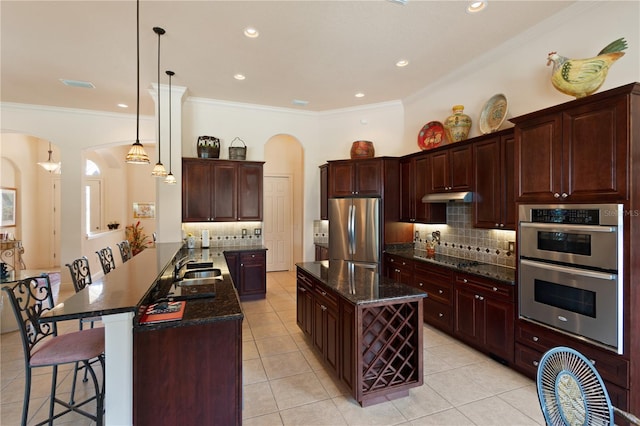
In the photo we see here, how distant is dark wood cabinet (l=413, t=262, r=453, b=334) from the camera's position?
3.66 metres

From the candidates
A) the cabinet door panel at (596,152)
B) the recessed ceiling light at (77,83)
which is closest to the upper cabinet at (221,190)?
the recessed ceiling light at (77,83)

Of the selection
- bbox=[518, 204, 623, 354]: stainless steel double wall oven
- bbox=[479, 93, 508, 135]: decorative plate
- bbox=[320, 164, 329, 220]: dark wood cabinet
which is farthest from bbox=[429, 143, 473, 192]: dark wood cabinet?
bbox=[320, 164, 329, 220]: dark wood cabinet

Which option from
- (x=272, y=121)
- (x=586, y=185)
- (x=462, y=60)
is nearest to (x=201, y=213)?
(x=272, y=121)

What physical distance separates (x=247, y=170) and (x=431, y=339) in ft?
13.0

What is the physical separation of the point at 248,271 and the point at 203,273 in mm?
1958

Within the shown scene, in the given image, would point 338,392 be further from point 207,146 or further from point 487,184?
point 207,146

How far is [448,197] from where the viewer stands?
12.7 feet

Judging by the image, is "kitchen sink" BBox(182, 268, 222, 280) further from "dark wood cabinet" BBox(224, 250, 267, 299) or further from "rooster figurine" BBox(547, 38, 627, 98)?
"rooster figurine" BBox(547, 38, 627, 98)

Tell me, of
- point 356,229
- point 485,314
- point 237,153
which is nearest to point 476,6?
point 485,314

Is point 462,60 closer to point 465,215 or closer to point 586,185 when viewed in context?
point 465,215

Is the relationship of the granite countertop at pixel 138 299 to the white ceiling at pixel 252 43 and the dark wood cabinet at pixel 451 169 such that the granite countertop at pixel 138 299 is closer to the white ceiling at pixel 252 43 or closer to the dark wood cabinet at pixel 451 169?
the white ceiling at pixel 252 43

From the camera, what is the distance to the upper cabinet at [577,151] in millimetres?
2151

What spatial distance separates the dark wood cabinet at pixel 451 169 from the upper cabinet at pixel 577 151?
842 mm

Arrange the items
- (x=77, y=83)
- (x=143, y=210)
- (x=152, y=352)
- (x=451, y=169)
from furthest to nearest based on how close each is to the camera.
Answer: (x=143, y=210)
(x=77, y=83)
(x=451, y=169)
(x=152, y=352)
